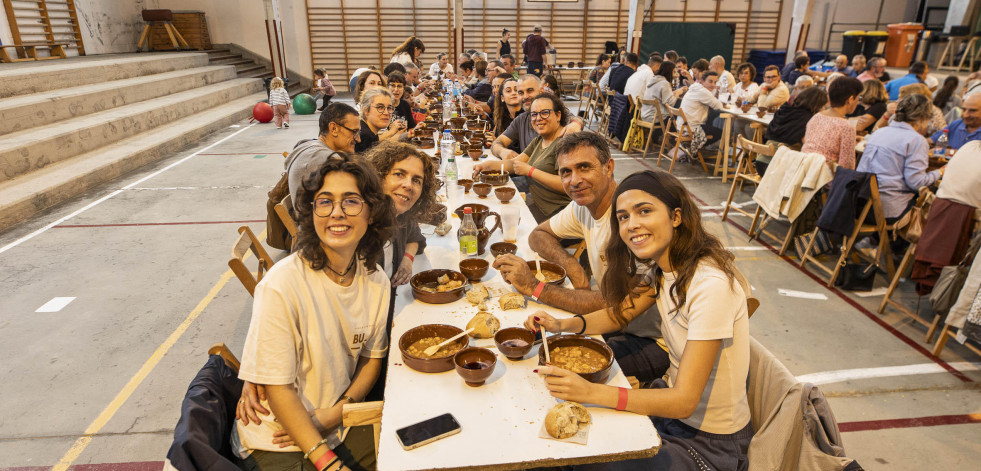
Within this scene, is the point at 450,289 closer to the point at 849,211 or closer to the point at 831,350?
the point at 831,350

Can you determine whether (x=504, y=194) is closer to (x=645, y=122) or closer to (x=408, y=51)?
(x=645, y=122)

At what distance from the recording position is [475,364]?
1.68m

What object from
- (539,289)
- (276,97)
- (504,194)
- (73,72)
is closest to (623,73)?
(504,194)

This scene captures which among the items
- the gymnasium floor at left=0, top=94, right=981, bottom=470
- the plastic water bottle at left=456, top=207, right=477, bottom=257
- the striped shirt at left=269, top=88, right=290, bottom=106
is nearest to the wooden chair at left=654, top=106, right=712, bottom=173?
the gymnasium floor at left=0, top=94, right=981, bottom=470

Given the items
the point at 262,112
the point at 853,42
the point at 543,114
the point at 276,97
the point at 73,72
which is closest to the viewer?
the point at 543,114

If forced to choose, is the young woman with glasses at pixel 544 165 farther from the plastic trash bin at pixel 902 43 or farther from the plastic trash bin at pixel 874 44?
the plastic trash bin at pixel 902 43

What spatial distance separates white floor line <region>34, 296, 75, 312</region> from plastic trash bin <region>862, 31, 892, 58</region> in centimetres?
1722

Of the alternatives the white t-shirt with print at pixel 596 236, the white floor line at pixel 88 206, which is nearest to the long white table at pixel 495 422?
the white t-shirt with print at pixel 596 236

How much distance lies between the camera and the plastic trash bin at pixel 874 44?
13.6 metres

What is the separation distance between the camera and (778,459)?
4.92 feet

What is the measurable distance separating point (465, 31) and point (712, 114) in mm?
9459

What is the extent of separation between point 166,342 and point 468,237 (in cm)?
218

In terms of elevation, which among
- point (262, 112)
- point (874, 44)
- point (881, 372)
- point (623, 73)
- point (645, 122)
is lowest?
point (881, 372)

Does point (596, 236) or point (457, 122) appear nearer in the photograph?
point (596, 236)
